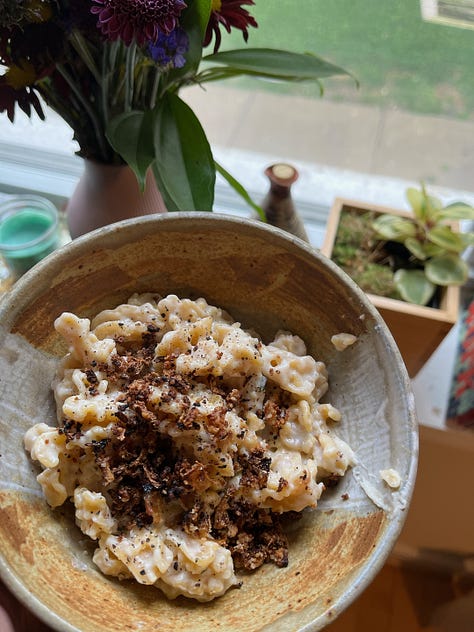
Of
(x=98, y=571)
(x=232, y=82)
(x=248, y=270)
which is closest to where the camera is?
(x=98, y=571)

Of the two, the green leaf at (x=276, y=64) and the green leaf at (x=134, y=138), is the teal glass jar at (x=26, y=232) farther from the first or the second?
the green leaf at (x=276, y=64)

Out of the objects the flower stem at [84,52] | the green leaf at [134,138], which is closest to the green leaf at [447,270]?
the green leaf at [134,138]

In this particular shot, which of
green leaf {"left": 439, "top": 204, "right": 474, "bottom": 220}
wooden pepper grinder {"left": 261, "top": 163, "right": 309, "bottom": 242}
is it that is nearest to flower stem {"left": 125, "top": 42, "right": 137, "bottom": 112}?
wooden pepper grinder {"left": 261, "top": 163, "right": 309, "bottom": 242}

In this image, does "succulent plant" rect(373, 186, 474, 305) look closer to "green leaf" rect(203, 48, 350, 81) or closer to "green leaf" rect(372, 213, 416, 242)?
"green leaf" rect(372, 213, 416, 242)

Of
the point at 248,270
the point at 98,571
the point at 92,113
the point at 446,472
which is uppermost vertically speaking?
the point at 92,113

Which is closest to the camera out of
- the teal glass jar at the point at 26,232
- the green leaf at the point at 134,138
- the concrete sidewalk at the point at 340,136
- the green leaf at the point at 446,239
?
the green leaf at the point at 134,138

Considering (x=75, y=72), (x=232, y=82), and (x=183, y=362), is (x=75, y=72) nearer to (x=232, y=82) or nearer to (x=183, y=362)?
(x=183, y=362)

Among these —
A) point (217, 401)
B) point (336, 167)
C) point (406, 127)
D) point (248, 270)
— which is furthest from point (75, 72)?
point (406, 127)
